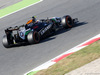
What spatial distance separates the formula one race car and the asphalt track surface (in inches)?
10.0

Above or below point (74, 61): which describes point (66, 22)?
above

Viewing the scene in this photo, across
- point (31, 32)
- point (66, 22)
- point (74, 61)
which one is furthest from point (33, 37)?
point (74, 61)

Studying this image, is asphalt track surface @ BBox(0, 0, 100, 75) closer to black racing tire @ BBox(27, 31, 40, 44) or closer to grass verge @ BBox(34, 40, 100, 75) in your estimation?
black racing tire @ BBox(27, 31, 40, 44)

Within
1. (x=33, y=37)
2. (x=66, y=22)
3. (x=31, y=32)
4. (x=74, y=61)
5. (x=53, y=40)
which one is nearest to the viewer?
(x=74, y=61)

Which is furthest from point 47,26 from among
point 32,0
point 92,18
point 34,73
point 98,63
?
point 32,0

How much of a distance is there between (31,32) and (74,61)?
12.0ft

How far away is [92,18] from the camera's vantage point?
532 inches

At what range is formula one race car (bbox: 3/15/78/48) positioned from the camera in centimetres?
1120

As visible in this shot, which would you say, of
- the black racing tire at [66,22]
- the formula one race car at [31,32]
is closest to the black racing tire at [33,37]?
the formula one race car at [31,32]

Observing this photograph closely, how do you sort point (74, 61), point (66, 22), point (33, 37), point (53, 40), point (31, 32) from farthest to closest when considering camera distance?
1. point (66, 22)
2. point (53, 40)
3. point (31, 32)
4. point (33, 37)
5. point (74, 61)

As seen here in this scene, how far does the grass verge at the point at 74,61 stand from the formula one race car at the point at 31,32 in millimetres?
2980

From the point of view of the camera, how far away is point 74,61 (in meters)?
7.86

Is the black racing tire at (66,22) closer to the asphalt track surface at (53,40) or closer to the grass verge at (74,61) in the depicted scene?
the asphalt track surface at (53,40)

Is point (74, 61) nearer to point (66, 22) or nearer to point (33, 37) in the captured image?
point (33, 37)
